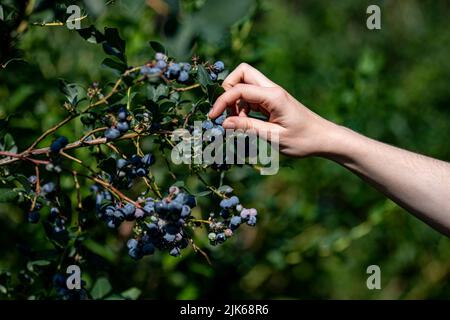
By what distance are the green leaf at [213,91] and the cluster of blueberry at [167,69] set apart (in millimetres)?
56

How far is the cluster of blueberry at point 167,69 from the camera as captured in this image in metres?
0.86

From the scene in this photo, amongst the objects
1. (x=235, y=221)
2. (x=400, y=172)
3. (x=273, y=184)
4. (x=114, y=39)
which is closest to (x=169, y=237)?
(x=235, y=221)

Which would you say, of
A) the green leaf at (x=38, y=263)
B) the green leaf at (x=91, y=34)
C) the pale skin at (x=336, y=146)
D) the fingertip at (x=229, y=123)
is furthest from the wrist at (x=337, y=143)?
the green leaf at (x=38, y=263)

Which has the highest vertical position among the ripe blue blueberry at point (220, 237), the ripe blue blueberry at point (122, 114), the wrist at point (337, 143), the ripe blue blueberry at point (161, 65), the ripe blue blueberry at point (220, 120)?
the wrist at point (337, 143)

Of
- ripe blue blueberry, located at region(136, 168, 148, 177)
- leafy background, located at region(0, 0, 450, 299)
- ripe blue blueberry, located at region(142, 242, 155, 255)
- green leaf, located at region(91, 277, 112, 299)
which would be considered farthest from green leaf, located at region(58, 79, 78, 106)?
green leaf, located at region(91, 277, 112, 299)

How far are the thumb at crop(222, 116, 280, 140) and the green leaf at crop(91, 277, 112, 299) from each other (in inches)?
19.4

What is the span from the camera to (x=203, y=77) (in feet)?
3.06

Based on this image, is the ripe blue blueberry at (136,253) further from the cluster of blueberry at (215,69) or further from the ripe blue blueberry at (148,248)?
the cluster of blueberry at (215,69)

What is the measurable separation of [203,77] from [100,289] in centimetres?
58

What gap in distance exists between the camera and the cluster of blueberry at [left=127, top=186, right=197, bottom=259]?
89 centimetres

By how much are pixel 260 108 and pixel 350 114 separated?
77 centimetres

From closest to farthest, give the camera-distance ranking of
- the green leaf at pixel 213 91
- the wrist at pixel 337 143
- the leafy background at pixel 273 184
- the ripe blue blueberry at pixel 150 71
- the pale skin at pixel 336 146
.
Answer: the ripe blue blueberry at pixel 150 71 < the green leaf at pixel 213 91 < the pale skin at pixel 336 146 < the wrist at pixel 337 143 < the leafy background at pixel 273 184

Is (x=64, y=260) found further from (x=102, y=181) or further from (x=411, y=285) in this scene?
(x=411, y=285)

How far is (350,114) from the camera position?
1.85 meters
